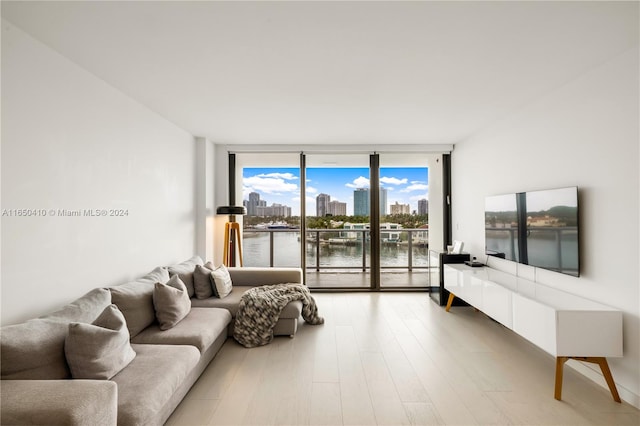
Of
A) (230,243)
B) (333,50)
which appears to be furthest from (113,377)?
(230,243)

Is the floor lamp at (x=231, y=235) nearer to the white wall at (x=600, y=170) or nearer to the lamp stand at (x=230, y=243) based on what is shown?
the lamp stand at (x=230, y=243)

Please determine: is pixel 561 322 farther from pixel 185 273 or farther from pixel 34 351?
pixel 185 273

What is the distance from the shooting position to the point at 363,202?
19.8 ft

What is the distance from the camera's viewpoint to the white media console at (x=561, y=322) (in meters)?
2.48

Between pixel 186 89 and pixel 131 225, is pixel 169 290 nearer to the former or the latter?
pixel 131 225

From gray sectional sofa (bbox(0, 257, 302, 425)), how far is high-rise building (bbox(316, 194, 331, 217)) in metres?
3.08

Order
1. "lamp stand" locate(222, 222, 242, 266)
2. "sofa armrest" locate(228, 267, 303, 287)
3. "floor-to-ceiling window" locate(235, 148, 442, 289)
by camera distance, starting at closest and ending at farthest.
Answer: "sofa armrest" locate(228, 267, 303, 287), "lamp stand" locate(222, 222, 242, 266), "floor-to-ceiling window" locate(235, 148, 442, 289)

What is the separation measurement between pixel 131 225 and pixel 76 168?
2.96 ft

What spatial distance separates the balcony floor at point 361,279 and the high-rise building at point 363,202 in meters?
1.13

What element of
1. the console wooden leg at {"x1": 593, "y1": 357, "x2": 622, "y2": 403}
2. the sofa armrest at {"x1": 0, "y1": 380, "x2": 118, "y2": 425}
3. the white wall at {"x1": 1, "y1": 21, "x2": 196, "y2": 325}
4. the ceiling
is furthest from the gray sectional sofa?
the console wooden leg at {"x1": 593, "y1": 357, "x2": 622, "y2": 403}

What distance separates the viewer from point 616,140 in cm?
259

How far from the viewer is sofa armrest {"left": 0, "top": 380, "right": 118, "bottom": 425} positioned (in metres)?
1.46

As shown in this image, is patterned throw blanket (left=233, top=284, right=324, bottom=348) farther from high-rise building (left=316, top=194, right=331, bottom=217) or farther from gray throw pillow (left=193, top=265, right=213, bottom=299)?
high-rise building (left=316, top=194, right=331, bottom=217)

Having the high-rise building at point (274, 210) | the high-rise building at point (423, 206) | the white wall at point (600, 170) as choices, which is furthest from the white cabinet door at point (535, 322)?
the high-rise building at point (274, 210)
